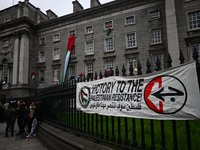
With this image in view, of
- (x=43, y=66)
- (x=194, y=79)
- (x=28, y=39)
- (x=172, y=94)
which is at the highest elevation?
(x=28, y=39)

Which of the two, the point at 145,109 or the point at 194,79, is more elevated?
the point at 194,79

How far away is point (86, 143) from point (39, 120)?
506 centimetres

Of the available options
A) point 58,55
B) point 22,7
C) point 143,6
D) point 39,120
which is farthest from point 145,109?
point 22,7

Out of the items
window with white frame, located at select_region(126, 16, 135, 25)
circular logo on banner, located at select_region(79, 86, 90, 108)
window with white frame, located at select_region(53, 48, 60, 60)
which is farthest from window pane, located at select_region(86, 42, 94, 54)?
circular logo on banner, located at select_region(79, 86, 90, 108)

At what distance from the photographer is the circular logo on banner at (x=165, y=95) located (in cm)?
242

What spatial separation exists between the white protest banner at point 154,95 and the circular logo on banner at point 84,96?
13.4 inches

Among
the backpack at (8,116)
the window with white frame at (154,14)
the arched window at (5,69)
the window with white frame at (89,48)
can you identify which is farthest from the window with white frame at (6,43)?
the window with white frame at (154,14)

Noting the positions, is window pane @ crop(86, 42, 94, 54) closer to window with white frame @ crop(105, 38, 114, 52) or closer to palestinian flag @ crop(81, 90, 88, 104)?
window with white frame @ crop(105, 38, 114, 52)

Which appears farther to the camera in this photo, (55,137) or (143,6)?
(143,6)

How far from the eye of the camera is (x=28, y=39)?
2855 cm

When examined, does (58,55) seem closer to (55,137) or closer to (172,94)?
(55,137)

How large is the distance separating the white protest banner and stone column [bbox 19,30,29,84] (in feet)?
88.4

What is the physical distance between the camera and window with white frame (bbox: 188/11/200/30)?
1741 cm

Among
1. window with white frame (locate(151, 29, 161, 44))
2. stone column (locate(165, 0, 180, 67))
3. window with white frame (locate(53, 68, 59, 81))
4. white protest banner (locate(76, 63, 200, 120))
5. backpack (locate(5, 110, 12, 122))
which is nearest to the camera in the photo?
white protest banner (locate(76, 63, 200, 120))
